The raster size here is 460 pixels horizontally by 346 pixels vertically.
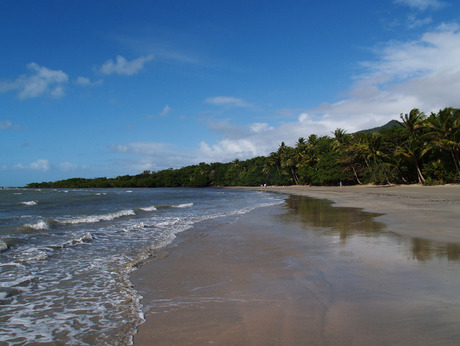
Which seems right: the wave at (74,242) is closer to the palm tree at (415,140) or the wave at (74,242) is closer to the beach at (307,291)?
the beach at (307,291)

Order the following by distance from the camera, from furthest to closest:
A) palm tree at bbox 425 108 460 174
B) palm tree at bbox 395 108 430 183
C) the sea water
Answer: palm tree at bbox 395 108 430 183
palm tree at bbox 425 108 460 174
the sea water

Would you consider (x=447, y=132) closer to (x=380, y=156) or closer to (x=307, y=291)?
(x=380, y=156)

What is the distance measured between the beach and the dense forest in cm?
3056

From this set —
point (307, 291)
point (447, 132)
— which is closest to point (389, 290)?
point (307, 291)

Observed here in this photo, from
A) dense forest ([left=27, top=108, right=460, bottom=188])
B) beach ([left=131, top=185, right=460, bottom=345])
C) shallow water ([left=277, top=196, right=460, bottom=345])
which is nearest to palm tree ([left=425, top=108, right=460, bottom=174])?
dense forest ([left=27, top=108, right=460, bottom=188])

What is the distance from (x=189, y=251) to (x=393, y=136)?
135 feet

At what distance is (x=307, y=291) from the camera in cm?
423

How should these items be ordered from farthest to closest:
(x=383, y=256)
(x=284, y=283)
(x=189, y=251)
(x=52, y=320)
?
(x=189, y=251) → (x=383, y=256) → (x=284, y=283) → (x=52, y=320)

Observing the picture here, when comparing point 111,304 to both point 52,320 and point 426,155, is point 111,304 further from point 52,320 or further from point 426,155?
point 426,155

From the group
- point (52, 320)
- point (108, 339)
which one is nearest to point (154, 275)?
point (52, 320)

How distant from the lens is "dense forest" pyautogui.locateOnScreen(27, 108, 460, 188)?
3269cm

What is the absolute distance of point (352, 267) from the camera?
5.32 meters

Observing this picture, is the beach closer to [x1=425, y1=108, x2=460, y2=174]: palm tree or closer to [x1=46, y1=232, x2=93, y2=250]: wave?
[x1=46, y1=232, x2=93, y2=250]: wave

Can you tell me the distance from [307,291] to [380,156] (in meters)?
43.4
